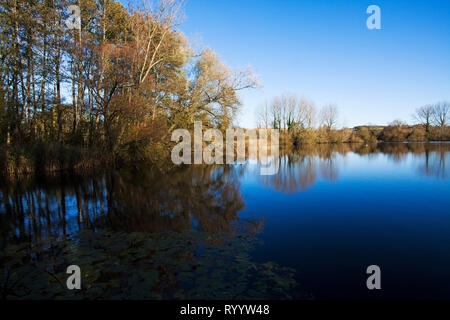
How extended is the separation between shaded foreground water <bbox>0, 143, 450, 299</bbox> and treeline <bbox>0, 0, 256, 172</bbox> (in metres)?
6.97

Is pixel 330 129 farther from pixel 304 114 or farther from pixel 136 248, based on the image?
pixel 136 248

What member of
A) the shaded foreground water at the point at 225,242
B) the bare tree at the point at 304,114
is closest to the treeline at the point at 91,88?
the shaded foreground water at the point at 225,242

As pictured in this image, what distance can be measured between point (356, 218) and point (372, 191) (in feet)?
12.4

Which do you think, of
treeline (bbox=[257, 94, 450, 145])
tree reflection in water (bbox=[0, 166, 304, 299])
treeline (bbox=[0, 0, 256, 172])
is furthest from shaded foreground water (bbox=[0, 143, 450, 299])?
treeline (bbox=[257, 94, 450, 145])

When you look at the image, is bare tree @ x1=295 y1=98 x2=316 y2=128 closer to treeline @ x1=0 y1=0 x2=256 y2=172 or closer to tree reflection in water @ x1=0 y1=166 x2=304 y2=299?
treeline @ x1=0 y1=0 x2=256 y2=172

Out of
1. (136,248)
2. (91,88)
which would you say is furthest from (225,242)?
(91,88)

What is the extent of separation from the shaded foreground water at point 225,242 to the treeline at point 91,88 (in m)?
6.97

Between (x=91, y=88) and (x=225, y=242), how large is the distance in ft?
49.0

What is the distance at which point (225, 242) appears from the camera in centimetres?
440
